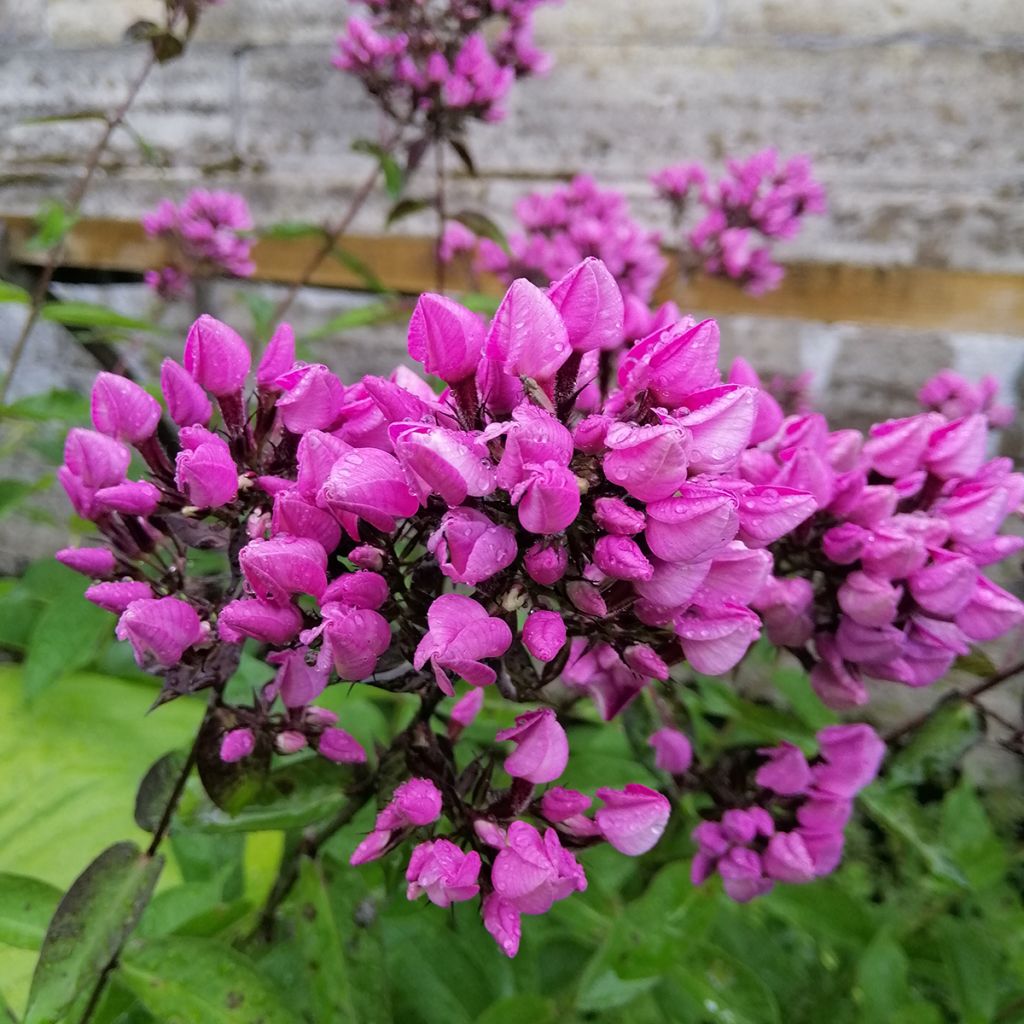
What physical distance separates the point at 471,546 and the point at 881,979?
0.71 meters

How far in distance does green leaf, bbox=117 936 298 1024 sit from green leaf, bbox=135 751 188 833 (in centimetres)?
9

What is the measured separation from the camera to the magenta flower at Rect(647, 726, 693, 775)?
646 mm

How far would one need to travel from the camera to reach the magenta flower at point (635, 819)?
44cm

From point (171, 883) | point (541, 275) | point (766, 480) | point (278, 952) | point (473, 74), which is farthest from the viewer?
point (541, 275)

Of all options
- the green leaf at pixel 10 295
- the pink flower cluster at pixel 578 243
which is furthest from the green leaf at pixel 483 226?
the green leaf at pixel 10 295

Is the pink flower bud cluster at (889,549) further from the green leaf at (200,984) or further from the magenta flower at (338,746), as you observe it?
the green leaf at (200,984)

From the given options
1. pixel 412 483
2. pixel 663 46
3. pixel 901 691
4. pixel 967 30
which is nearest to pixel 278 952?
pixel 412 483

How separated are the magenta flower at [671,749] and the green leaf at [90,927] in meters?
0.38

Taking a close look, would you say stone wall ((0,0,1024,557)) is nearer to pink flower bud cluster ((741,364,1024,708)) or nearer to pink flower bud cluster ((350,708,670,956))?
pink flower bud cluster ((741,364,1024,708))

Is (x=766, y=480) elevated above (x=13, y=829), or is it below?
above

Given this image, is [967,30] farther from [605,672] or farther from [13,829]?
[13,829]

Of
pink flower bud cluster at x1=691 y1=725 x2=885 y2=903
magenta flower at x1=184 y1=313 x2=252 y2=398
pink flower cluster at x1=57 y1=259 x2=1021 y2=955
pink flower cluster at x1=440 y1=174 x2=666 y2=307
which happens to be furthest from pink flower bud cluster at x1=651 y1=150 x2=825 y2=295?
magenta flower at x1=184 y1=313 x2=252 y2=398

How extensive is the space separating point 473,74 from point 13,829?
121 cm

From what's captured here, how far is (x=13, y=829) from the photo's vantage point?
105cm
